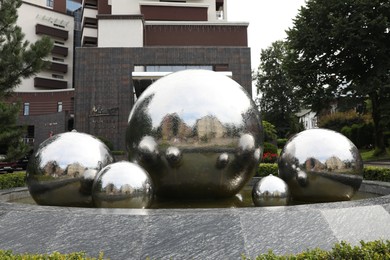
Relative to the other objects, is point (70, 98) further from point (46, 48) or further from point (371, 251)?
point (371, 251)

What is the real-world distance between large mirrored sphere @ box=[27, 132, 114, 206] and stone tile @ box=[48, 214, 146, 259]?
2.04 meters

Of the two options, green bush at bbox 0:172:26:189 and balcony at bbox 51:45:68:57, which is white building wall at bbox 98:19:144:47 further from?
green bush at bbox 0:172:26:189

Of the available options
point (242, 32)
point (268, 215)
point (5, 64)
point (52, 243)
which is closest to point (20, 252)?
point (52, 243)

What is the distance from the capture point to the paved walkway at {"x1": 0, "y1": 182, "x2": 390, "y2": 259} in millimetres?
4203

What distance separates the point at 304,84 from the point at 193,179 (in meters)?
26.7

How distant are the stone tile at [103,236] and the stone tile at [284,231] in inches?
48.3

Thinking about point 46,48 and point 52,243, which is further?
point 46,48

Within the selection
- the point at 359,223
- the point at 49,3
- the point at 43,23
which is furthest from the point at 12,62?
the point at 49,3

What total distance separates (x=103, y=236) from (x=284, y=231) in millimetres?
2056

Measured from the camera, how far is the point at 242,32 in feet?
145

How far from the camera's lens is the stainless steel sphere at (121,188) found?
5406 millimetres

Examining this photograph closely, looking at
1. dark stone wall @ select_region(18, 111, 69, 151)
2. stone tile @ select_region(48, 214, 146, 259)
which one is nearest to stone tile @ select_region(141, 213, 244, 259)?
stone tile @ select_region(48, 214, 146, 259)

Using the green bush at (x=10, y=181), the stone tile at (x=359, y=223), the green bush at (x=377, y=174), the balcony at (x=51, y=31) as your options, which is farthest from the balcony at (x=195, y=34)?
the stone tile at (x=359, y=223)

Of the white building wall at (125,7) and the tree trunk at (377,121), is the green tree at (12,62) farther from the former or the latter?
the white building wall at (125,7)
